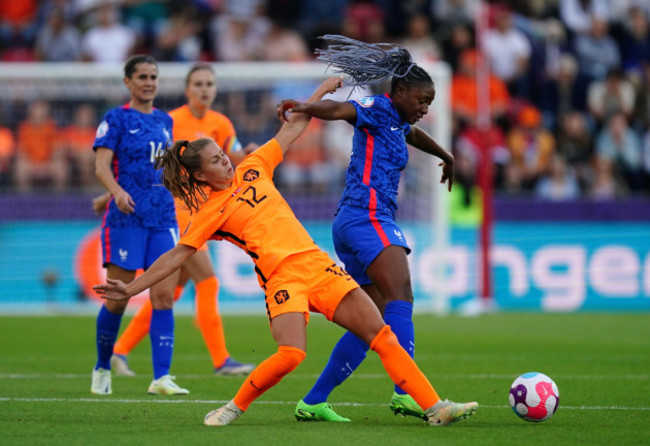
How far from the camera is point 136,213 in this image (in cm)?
819

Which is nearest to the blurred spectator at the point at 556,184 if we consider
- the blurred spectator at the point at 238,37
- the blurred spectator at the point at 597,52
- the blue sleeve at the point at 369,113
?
the blurred spectator at the point at 597,52

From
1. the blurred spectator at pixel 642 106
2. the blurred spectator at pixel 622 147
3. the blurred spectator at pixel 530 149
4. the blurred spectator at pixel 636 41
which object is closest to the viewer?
the blurred spectator at pixel 530 149

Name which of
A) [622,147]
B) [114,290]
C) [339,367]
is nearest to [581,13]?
[622,147]

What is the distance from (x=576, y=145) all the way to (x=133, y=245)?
12188mm

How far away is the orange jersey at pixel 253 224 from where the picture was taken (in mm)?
6133

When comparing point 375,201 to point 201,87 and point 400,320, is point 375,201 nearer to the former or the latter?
point 400,320

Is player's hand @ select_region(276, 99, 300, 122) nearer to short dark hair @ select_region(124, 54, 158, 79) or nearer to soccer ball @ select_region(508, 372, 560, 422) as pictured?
soccer ball @ select_region(508, 372, 560, 422)

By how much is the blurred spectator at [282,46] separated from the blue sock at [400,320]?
12732 mm

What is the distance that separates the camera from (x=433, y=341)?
12.0 meters

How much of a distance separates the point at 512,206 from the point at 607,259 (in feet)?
5.41

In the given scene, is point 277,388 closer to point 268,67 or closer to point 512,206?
point 268,67

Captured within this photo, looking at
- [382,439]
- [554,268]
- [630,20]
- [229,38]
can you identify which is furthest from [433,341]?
[630,20]

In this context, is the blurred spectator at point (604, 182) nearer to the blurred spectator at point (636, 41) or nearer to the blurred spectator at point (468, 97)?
the blurred spectator at point (468, 97)

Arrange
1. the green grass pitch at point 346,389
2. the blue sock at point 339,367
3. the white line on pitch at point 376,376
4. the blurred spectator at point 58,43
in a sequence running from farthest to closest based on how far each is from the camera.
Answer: the blurred spectator at point 58,43, the white line on pitch at point 376,376, the blue sock at point 339,367, the green grass pitch at point 346,389
